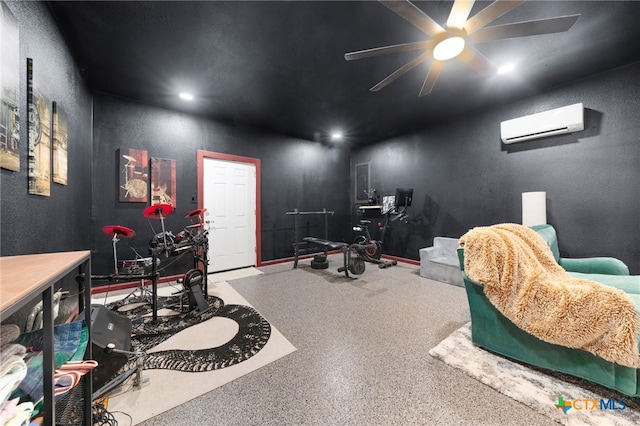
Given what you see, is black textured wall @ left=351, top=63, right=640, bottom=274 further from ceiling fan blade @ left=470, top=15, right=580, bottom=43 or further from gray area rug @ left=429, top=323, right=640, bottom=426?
gray area rug @ left=429, top=323, right=640, bottom=426

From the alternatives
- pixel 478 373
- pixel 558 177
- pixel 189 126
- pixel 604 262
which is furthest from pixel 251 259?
pixel 558 177

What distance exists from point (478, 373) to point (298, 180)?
170 inches

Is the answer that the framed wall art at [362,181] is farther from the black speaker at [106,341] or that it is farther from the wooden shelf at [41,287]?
the wooden shelf at [41,287]

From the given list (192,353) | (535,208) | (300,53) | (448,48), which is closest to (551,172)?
(535,208)

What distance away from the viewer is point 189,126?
3.78m

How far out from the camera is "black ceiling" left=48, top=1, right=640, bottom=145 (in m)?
1.88

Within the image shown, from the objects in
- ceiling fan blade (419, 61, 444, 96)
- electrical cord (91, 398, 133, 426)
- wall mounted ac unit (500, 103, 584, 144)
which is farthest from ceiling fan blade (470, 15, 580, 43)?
electrical cord (91, 398, 133, 426)

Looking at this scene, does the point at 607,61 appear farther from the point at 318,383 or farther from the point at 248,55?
the point at 318,383

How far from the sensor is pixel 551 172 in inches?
122

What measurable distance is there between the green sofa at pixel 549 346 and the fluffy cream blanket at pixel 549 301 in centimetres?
11

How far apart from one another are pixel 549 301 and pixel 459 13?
6.48 feet

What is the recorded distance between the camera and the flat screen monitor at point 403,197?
4.23 m

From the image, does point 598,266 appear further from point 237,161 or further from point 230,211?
point 237,161

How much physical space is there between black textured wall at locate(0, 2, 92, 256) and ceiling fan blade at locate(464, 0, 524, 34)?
9.39 feet
